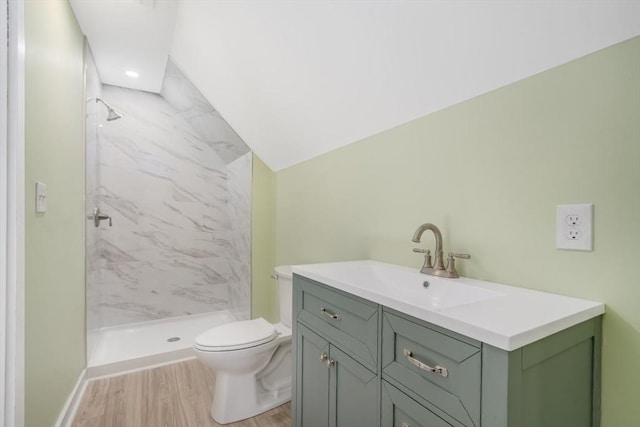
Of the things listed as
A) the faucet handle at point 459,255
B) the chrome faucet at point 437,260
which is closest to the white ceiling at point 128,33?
the chrome faucet at point 437,260

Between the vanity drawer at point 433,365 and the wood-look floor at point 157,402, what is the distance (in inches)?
46.4

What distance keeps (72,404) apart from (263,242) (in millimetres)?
1560

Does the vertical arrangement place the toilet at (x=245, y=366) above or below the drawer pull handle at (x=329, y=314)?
below

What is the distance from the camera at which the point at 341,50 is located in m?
1.38

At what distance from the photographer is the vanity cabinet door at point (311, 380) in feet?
3.82

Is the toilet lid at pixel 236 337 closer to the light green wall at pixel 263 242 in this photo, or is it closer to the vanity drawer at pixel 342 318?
the vanity drawer at pixel 342 318

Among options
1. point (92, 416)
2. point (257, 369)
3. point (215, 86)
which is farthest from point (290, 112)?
point (92, 416)

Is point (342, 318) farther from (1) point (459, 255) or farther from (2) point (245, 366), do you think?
(2) point (245, 366)

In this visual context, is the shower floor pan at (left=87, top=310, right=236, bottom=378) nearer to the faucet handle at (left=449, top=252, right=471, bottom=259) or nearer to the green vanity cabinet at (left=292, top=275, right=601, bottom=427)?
the green vanity cabinet at (left=292, top=275, right=601, bottom=427)

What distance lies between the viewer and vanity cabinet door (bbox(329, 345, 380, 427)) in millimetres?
934

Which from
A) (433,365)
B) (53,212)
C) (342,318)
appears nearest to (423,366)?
(433,365)

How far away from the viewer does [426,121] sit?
4.36ft

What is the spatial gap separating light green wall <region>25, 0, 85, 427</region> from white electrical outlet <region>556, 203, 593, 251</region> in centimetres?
174

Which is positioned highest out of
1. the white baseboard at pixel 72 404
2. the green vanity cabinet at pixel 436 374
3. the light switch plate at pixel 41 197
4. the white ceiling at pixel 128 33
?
the white ceiling at pixel 128 33
